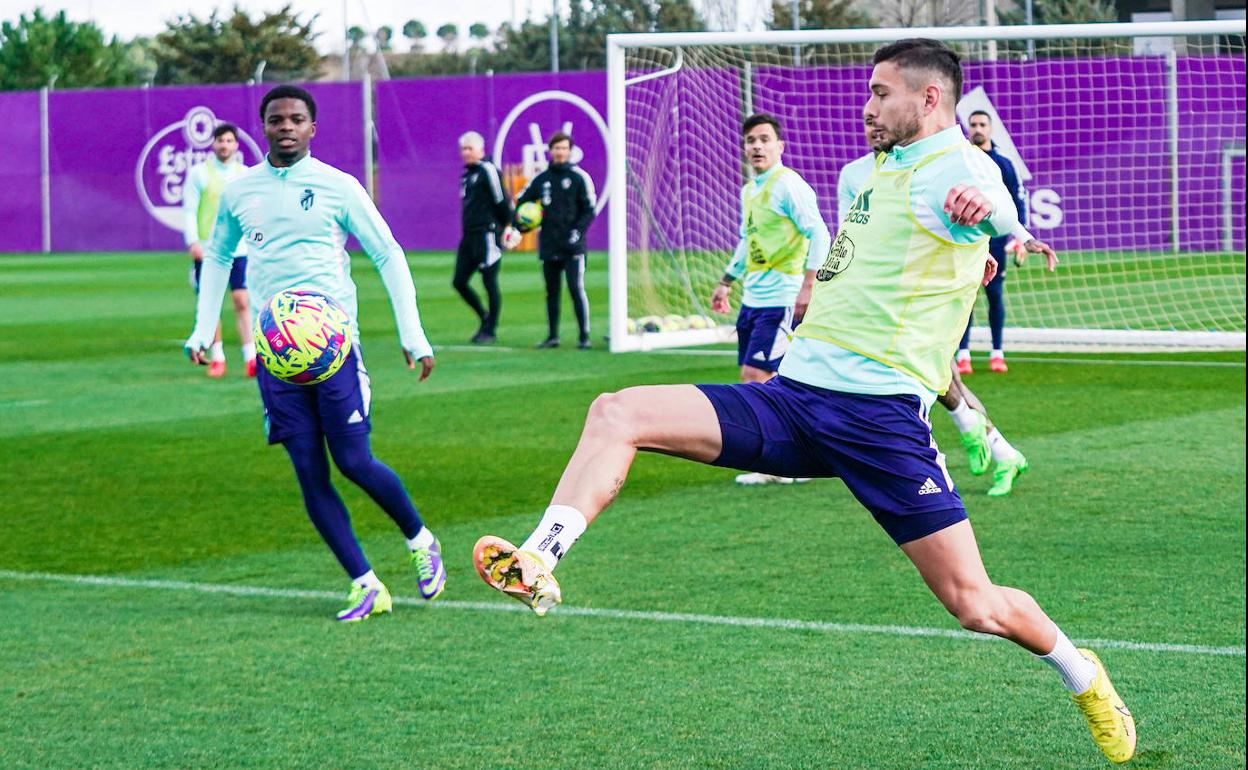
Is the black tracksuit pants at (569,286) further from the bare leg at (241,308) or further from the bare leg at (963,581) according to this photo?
the bare leg at (963,581)

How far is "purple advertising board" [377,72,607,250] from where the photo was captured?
35.6 metres

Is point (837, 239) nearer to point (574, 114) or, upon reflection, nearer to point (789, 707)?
point (789, 707)

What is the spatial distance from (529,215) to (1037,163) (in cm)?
1036

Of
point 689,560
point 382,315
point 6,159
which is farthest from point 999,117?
point 6,159

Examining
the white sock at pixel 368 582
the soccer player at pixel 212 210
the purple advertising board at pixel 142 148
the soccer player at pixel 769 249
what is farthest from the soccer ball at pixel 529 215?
the purple advertising board at pixel 142 148

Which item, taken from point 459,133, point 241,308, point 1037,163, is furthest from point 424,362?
point 459,133

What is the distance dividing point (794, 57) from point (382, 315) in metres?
7.09

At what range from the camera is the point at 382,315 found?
2362 cm

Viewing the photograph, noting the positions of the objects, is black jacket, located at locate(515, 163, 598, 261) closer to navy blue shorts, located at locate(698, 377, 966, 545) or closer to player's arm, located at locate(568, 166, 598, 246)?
player's arm, located at locate(568, 166, 598, 246)

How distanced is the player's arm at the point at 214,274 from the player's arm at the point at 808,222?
3121 mm

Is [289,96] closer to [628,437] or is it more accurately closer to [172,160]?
[628,437]

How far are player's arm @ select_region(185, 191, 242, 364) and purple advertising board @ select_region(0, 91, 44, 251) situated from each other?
35.7m

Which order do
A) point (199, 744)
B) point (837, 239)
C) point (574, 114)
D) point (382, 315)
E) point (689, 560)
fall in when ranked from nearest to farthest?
point (837, 239) → point (199, 744) → point (689, 560) → point (382, 315) → point (574, 114)

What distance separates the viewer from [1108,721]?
4969 millimetres
